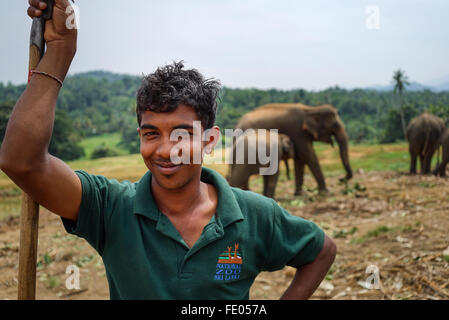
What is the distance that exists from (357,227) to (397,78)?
4035 cm

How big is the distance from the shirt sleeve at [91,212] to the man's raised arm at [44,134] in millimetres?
31

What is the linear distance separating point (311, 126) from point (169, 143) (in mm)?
10695

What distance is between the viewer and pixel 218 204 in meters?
1.94

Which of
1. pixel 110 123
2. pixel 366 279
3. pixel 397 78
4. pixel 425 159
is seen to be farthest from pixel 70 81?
pixel 366 279

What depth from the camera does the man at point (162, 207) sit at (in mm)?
1533

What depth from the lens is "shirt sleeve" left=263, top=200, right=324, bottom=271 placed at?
1.99 meters

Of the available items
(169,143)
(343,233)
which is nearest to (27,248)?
(169,143)

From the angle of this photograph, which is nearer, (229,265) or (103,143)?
(229,265)

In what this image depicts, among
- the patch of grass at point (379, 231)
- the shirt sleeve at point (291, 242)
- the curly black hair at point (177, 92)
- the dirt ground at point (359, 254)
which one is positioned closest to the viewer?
the curly black hair at point (177, 92)

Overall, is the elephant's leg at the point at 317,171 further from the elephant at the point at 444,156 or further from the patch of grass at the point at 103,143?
the patch of grass at the point at 103,143

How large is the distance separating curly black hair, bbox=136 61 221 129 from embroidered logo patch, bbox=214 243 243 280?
1.93 ft

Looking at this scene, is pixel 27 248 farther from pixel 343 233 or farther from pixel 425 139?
pixel 425 139

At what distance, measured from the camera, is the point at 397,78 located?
43.2 m

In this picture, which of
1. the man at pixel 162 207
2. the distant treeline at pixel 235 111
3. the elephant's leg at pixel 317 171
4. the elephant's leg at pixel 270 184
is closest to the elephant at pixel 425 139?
the elephant's leg at pixel 317 171
